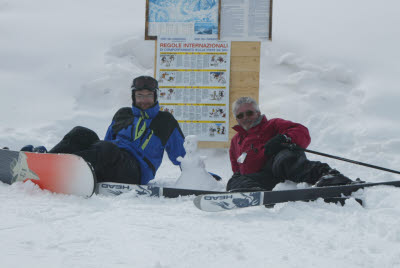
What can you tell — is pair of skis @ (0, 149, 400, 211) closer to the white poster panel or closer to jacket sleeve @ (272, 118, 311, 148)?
jacket sleeve @ (272, 118, 311, 148)

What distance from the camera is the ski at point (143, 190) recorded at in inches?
111

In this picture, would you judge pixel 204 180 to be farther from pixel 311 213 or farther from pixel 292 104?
pixel 292 104

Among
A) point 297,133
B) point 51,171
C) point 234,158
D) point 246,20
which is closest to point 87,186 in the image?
point 51,171

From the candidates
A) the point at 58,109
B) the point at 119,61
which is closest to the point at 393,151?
the point at 58,109

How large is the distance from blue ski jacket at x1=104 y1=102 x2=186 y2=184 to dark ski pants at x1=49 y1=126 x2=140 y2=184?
24 centimetres

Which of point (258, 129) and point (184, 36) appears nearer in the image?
point (258, 129)

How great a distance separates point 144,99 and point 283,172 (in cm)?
158

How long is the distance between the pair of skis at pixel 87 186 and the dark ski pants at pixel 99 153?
0.93ft

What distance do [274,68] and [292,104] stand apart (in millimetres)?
3581

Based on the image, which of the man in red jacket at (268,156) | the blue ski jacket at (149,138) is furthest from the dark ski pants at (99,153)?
the man in red jacket at (268,156)

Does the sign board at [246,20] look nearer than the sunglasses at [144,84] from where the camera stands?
No

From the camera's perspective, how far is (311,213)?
2.15 m

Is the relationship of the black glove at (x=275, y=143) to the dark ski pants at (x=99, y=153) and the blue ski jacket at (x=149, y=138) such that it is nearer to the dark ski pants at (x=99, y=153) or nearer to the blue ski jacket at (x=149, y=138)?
the blue ski jacket at (x=149, y=138)

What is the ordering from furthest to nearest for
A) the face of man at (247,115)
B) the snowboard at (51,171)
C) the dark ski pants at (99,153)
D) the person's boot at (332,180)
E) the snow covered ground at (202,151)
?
the face of man at (247,115) < the dark ski pants at (99,153) < the snowboard at (51,171) < the person's boot at (332,180) < the snow covered ground at (202,151)
